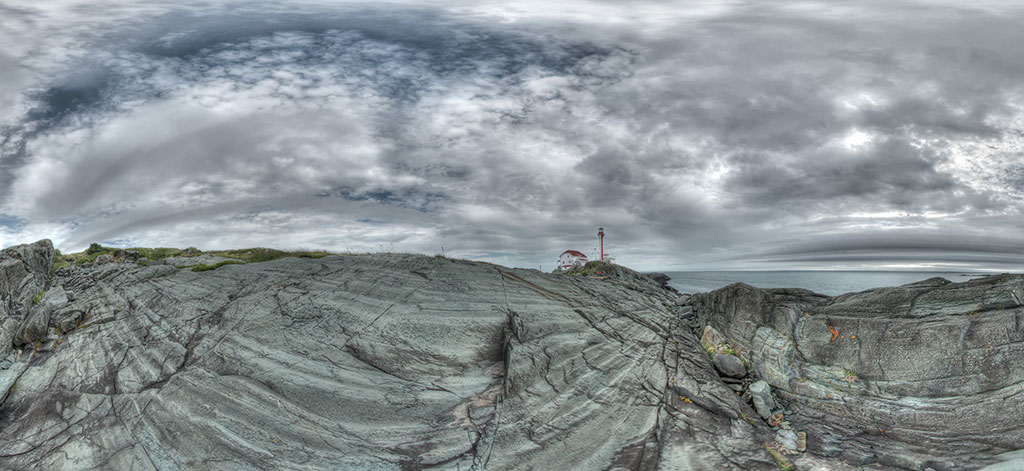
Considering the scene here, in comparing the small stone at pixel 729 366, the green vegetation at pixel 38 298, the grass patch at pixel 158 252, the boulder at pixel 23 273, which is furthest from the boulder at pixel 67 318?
the small stone at pixel 729 366

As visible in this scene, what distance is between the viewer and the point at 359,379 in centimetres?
1104

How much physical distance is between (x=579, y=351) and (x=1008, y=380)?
8845mm

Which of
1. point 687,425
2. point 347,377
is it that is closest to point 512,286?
point 347,377

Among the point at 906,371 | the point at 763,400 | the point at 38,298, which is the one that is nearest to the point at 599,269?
the point at 763,400

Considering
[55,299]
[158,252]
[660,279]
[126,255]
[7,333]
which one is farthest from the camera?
[660,279]

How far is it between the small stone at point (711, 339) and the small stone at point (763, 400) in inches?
79.8

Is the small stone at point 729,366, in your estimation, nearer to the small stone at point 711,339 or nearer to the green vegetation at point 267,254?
the small stone at point 711,339

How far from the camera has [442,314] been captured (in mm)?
13039

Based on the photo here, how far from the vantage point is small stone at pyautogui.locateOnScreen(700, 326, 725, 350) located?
1260cm

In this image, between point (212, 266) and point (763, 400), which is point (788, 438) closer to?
point (763, 400)

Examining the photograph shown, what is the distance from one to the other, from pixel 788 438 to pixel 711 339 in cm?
373

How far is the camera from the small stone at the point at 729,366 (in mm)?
11379

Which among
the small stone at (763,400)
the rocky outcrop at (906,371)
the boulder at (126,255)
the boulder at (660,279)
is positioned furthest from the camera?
the boulder at (660,279)

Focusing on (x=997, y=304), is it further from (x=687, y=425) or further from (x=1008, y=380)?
(x=687, y=425)
